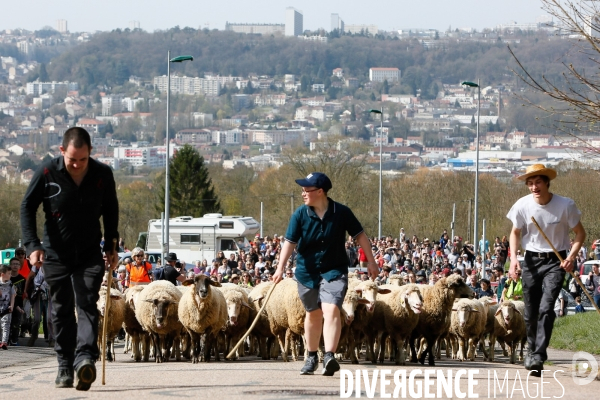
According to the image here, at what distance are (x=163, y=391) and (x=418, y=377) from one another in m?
2.63

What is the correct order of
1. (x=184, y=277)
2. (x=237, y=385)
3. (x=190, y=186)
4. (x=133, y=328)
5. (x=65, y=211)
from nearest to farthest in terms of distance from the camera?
(x=65, y=211), (x=237, y=385), (x=133, y=328), (x=184, y=277), (x=190, y=186)

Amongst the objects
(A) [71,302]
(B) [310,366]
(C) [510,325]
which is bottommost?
(C) [510,325]

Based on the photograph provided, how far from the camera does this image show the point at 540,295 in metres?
11.5

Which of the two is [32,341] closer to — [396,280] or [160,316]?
[160,316]

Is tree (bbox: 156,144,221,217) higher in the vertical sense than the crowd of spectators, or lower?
lower

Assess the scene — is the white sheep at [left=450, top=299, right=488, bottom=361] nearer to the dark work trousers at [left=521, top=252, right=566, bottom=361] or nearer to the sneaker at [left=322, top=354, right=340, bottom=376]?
the dark work trousers at [left=521, top=252, right=566, bottom=361]

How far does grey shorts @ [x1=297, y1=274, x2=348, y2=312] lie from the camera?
11289mm

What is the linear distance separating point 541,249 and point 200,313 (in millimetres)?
6312

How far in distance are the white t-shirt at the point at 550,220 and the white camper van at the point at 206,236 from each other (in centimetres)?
3962

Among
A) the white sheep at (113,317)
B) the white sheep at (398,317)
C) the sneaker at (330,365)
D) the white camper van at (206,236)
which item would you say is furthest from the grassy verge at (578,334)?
the white camper van at (206,236)

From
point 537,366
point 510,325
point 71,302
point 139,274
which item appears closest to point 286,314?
point 510,325

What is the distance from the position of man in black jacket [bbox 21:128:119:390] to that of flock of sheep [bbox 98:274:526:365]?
19.7 feet

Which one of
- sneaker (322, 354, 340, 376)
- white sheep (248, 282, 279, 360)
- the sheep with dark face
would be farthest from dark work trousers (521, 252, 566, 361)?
white sheep (248, 282, 279, 360)

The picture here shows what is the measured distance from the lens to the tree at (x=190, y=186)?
331 ft
